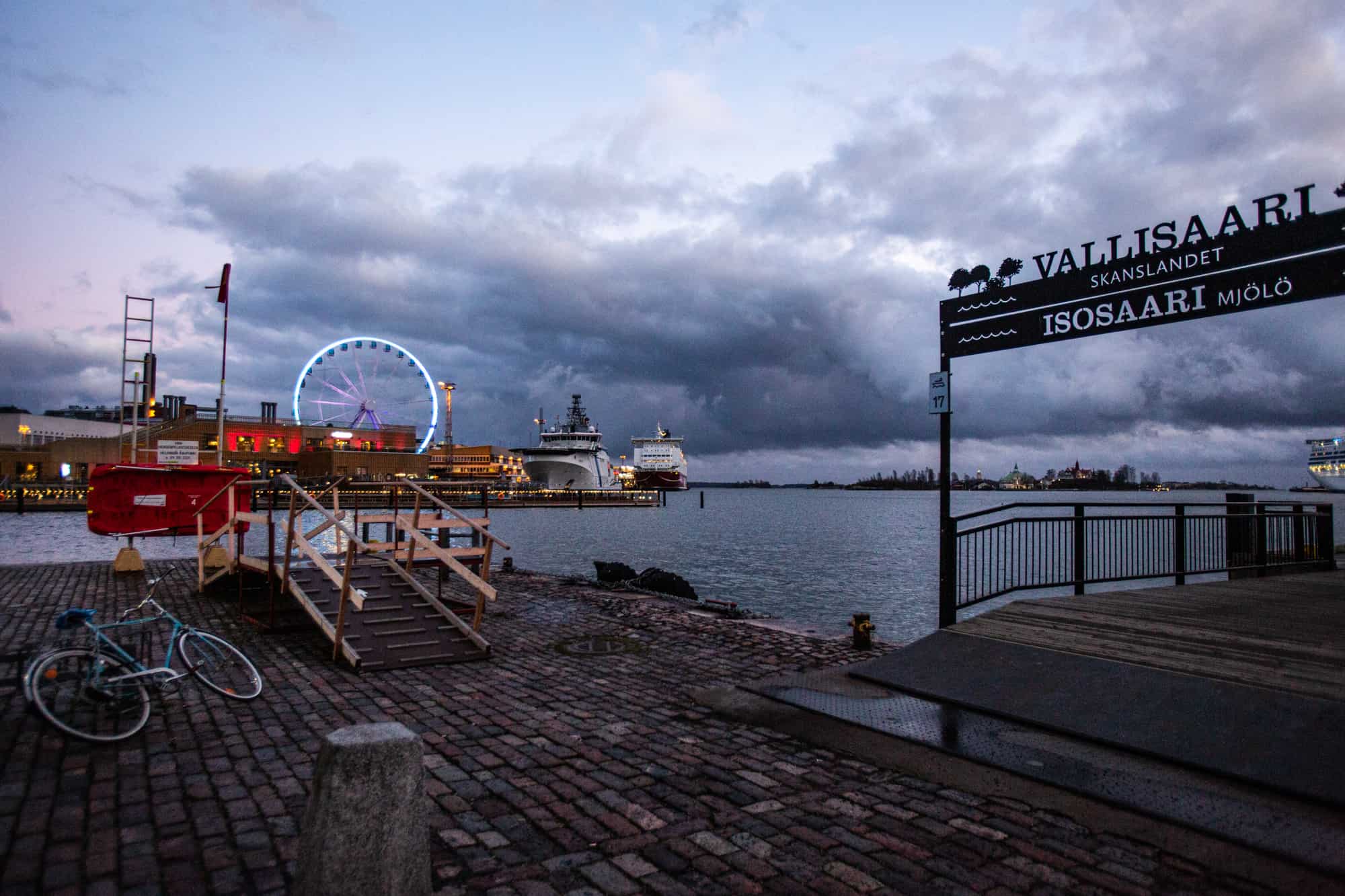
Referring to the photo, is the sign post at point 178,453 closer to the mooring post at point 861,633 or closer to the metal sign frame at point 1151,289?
the mooring post at point 861,633

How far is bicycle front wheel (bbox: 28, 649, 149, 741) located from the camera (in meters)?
5.38

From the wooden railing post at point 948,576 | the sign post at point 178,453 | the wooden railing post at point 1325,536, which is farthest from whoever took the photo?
the sign post at point 178,453

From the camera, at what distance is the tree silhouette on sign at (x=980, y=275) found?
28.6 ft

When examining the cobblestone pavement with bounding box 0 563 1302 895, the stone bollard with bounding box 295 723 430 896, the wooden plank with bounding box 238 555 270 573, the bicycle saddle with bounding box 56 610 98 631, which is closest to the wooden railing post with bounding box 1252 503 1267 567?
the cobblestone pavement with bounding box 0 563 1302 895

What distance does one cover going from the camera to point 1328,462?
92500 mm

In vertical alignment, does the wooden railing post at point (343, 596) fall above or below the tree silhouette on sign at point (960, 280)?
below

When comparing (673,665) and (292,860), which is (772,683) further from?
(292,860)

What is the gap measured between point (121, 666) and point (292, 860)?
3.04m

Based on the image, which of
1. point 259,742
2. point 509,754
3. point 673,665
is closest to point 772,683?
point 673,665

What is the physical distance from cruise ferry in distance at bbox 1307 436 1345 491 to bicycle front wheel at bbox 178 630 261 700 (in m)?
113

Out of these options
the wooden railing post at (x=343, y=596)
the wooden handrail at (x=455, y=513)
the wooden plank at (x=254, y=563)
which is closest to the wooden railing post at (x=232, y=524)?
the wooden plank at (x=254, y=563)

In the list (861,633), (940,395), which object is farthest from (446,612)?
(940,395)

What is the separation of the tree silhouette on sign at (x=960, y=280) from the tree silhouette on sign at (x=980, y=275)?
5cm

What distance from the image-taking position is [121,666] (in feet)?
19.2
